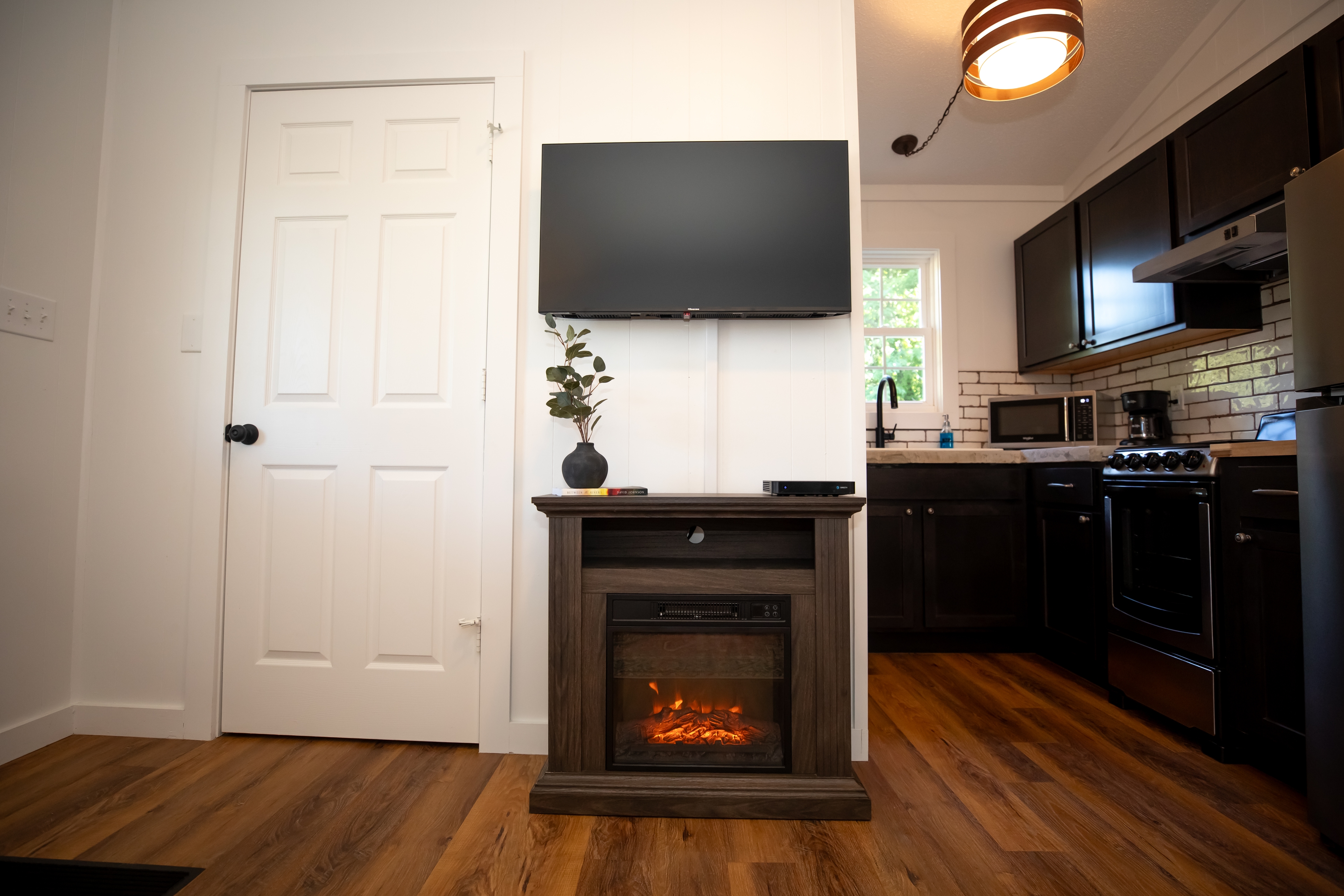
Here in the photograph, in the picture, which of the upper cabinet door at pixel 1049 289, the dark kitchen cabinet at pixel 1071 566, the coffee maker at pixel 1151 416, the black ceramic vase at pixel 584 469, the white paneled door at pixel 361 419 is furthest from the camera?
the upper cabinet door at pixel 1049 289

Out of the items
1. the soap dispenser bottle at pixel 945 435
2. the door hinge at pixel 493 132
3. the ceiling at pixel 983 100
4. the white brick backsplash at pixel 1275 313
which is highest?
the ceiling at pixel 983 100

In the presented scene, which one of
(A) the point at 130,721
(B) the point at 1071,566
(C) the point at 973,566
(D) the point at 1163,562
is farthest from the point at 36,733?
(B) the point at 1071,566

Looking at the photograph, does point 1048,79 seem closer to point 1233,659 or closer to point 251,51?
point 1233,659

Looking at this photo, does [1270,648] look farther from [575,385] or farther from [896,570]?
[575,385]

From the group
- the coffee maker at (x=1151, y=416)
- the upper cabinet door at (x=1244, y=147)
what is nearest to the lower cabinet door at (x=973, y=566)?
the coffee maker at (x=1151, y=416)

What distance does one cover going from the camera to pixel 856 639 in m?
1.83

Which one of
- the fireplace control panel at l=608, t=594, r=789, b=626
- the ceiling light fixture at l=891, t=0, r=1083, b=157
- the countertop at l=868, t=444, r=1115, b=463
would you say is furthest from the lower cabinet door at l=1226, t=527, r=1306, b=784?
the ceiling light fixture at l=891, t=0, r=1083, b=157

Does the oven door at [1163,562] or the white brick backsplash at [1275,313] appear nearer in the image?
the oven door at [1163,562]

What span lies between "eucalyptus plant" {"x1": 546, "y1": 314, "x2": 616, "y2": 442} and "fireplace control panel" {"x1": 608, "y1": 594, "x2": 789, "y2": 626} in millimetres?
499

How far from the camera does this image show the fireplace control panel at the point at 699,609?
1.61 meters

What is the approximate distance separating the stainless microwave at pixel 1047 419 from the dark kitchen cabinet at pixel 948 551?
397 mm

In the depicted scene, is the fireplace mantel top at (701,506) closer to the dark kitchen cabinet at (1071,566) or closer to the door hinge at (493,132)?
the door hinge at (493,132)

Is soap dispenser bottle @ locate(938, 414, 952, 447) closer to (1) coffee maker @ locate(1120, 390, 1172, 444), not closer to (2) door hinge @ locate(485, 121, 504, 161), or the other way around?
(1) coffee maker @ locate(1120, 390, 1172, 444)

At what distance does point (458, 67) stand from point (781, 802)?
242 centimetres
